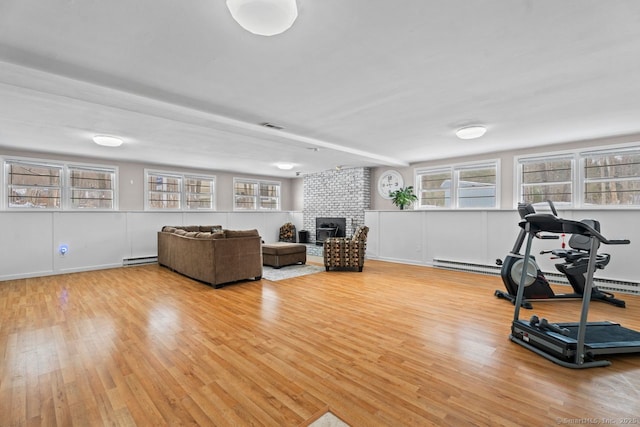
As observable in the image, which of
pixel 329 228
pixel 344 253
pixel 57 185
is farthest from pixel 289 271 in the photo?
pixel 57 185

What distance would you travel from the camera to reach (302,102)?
3.43 metres

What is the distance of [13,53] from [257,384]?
3.10 metres

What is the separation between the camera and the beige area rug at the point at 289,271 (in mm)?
5434

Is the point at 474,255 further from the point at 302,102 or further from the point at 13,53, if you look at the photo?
the point at 13,53

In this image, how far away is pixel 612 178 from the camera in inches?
193

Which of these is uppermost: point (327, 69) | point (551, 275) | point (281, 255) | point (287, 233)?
point (327, 69)

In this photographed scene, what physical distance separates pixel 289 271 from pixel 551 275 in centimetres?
465

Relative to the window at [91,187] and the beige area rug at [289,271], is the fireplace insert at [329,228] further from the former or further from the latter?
the window at [91,187]

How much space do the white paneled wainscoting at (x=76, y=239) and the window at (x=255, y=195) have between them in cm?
160

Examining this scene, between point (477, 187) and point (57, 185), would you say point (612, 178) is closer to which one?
point (477, 187)

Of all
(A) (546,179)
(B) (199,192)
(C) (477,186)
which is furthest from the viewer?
(B) (199,192)

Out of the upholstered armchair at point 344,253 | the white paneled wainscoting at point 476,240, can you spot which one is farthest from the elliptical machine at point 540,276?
the upholstered armchair at point 344,253

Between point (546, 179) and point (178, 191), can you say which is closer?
point (546, 179)

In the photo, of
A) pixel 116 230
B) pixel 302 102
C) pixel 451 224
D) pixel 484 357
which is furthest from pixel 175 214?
pixel 484 357
